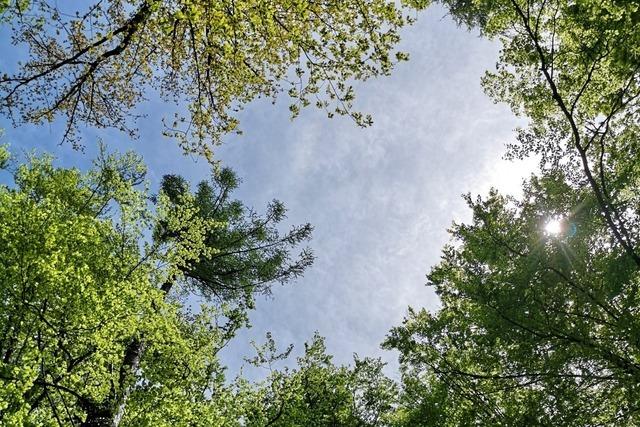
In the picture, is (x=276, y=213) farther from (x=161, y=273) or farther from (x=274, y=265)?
(x=161, y=273)

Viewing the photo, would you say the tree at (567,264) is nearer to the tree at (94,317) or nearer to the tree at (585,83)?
the tree at (585,83)

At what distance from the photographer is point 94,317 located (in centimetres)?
763

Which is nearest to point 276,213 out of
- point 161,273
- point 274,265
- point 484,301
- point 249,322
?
point 274,265

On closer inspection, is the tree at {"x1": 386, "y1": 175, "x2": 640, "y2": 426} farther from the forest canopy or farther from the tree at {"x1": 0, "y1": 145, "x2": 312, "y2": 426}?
the tree at {"x1": 0, "y1": 145, "x2": 312, "y2": 426}

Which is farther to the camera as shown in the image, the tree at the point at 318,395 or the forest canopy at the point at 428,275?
the tree at the point at 318,395

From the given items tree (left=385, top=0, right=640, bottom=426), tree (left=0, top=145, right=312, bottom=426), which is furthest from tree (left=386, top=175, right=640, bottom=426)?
tree (left=0, top=145, right=312, bottom=426)

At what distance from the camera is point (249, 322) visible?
12.1 m

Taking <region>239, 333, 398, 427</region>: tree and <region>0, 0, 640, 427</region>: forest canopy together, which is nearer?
<region>0, 0, 640, 427</region>: forest canopy

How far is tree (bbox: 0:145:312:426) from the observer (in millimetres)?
7496

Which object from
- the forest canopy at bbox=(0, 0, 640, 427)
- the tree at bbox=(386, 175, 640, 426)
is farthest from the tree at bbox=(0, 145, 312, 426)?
the tree at bbox=(386, 175, 640, 426)

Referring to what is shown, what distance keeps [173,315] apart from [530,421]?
7.13m

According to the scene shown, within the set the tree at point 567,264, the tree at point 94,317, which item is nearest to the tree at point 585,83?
the tree at point 567,264

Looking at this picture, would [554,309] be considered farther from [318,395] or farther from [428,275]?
[318,395]

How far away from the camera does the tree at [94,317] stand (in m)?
7.50
